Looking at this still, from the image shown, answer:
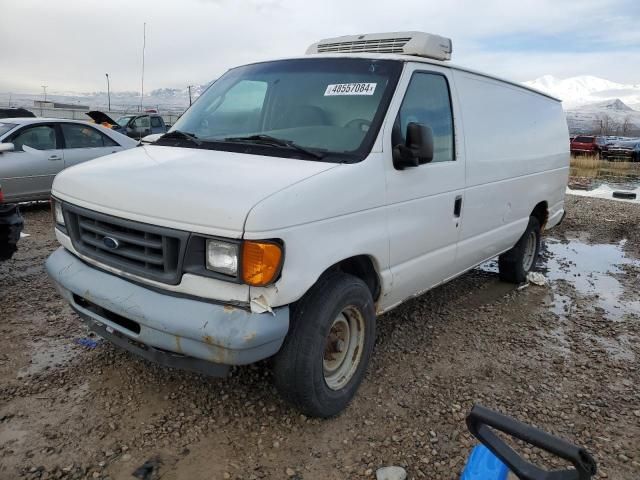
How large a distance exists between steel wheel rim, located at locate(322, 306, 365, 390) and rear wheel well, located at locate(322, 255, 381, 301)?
0.25 metres

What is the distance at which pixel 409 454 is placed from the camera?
271 centimetres

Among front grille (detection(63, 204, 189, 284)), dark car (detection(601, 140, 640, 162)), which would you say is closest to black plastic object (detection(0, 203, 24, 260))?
front grille (detection(63, 204, 189, 284))

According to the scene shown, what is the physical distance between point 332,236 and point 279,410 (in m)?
1.16

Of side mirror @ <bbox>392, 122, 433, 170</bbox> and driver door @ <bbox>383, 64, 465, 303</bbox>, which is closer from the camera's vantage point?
side mirror @ <bbox>392, 122, 433, 170</bbox>

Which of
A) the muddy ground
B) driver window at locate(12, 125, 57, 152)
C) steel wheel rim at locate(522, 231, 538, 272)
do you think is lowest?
the muddy ground

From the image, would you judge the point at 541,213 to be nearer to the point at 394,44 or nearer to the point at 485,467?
the point at 394,44

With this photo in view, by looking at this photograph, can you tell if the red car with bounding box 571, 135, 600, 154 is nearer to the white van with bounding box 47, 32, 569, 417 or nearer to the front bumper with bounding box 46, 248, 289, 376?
the white van with bounding box 47, 32, 569, 417

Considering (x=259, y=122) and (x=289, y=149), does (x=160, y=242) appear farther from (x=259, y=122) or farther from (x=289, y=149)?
(x=259, y=122)

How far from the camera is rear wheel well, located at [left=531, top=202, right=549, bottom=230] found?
559 cm

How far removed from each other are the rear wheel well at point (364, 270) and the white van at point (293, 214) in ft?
0.04

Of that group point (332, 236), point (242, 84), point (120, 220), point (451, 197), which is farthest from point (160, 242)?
point (451, 197)

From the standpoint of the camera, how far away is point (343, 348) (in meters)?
3.05

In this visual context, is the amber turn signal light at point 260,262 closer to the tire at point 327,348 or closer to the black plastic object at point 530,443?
the tire at point 327,348

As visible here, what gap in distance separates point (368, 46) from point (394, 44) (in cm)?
22
